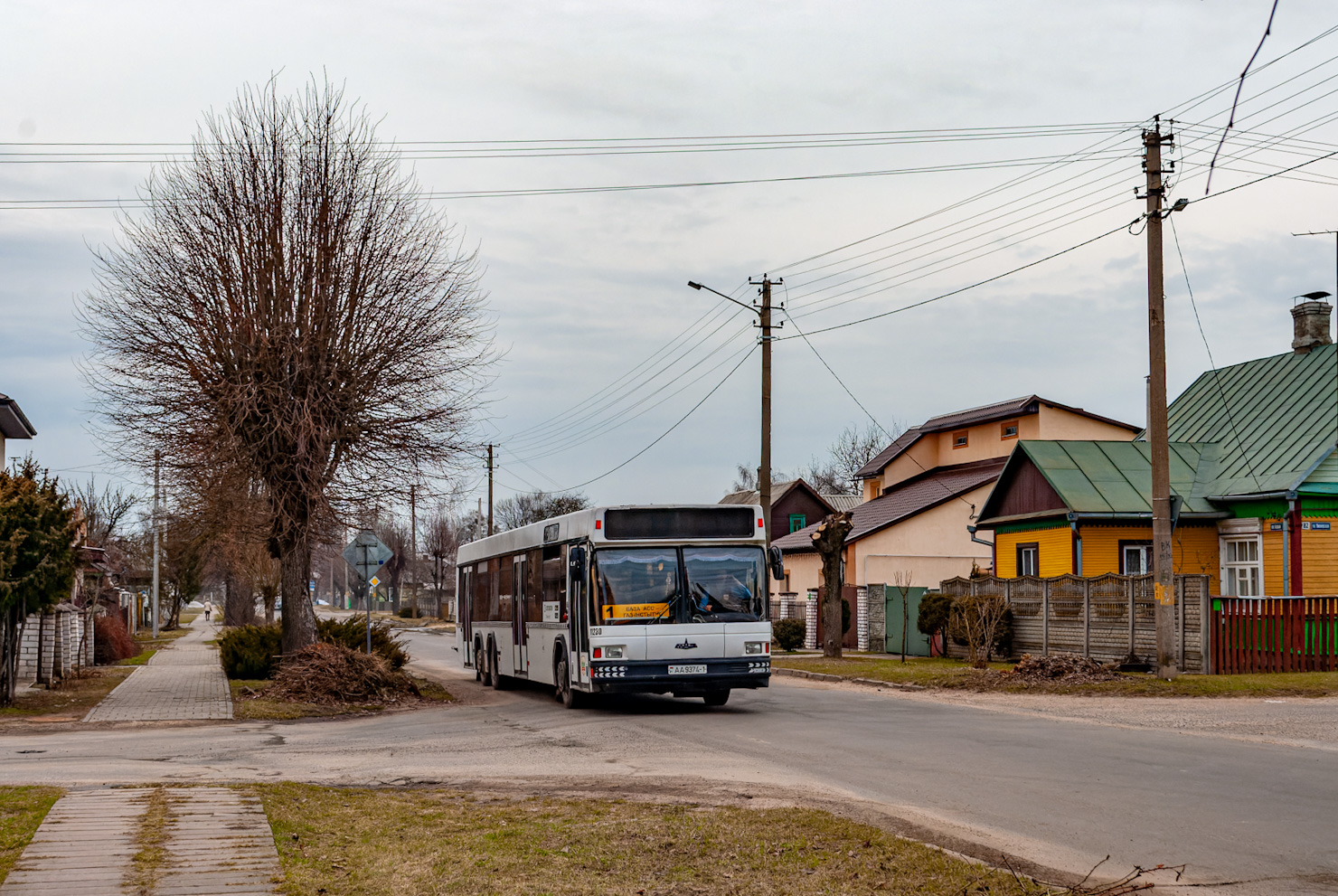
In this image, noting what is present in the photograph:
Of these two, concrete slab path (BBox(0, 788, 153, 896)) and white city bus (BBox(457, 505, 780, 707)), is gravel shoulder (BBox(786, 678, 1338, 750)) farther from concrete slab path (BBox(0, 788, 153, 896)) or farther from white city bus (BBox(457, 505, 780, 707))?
concrete slab path (BBox(0, 788, 153, 896))

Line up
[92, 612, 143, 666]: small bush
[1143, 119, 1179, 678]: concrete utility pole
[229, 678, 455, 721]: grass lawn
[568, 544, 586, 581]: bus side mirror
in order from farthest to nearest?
1. [92, 612, 143, 666]: small bush
2. [1143, 119, 1179, 678]: concrete utility pole
3. [229, 678, 455, 721]: grass lawn
4. [568, 544, 586, 581]: bus side mirror

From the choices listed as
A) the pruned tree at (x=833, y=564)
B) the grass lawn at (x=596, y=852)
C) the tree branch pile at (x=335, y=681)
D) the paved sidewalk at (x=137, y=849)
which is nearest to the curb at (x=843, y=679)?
the pruned tree at (x=833, y=564)

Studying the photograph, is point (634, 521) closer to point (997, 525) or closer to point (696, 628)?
point (696, 628)

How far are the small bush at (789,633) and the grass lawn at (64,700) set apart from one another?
56.2ft

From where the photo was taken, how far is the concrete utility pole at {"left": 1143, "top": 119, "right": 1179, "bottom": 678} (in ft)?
71.1

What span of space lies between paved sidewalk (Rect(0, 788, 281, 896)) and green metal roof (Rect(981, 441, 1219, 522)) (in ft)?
80.3

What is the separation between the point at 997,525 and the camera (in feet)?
114

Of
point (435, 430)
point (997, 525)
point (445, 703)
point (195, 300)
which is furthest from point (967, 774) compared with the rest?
point (997, 525)

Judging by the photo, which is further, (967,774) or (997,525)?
(997,525)

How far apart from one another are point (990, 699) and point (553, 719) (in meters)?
7.05

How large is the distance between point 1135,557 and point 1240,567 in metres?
2.24

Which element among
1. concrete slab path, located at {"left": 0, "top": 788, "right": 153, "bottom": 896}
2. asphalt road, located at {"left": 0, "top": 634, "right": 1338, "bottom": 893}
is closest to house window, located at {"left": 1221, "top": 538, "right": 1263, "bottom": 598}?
asphalt road, located at {"left": 0, "top": 634, "right": 1338, "bottom": 893}

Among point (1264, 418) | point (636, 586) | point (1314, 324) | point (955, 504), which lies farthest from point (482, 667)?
point (955, 504)

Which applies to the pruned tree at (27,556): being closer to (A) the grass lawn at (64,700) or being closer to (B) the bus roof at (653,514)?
(A) the grass lawn at (64,700)
